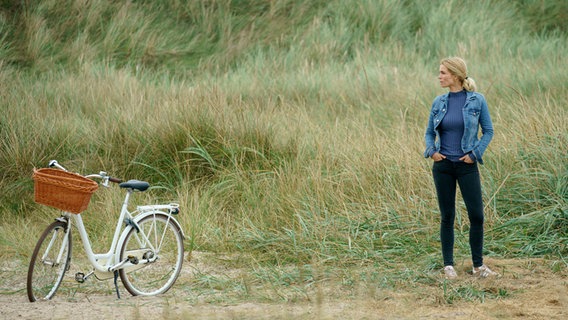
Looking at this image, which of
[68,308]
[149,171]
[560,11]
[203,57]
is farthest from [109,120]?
[560,11]

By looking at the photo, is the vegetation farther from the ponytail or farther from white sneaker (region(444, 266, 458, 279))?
the ponytail

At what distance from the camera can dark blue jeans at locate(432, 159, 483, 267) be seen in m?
6.01

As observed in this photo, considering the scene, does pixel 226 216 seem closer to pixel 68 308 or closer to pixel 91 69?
pixel 68 308

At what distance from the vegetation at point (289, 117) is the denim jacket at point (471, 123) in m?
1.04

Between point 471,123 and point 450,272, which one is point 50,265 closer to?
point 450,272

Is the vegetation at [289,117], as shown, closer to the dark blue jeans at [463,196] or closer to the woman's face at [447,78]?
the dark blue jeans at [463,196]

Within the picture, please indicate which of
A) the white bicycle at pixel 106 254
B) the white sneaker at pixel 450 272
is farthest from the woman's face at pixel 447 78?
the white bicycle at pixel 106 254

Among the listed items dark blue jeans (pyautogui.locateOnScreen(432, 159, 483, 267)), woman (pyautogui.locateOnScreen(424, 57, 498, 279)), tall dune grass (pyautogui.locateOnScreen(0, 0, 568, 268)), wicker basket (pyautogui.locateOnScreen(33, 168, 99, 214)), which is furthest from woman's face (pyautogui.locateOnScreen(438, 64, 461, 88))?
wicker basket (pyautogui.locateOnScreen(33, 168, 99, 214))

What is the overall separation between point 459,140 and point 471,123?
150 millimetres

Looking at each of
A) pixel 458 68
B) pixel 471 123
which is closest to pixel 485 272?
pixel 471 123

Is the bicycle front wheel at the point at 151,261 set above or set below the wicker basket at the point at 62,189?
below

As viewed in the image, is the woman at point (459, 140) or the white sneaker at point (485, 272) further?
the white sneaker at point (485, 272)

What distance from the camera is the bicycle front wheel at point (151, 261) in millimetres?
6195

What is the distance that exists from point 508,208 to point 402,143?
1.58 meters
